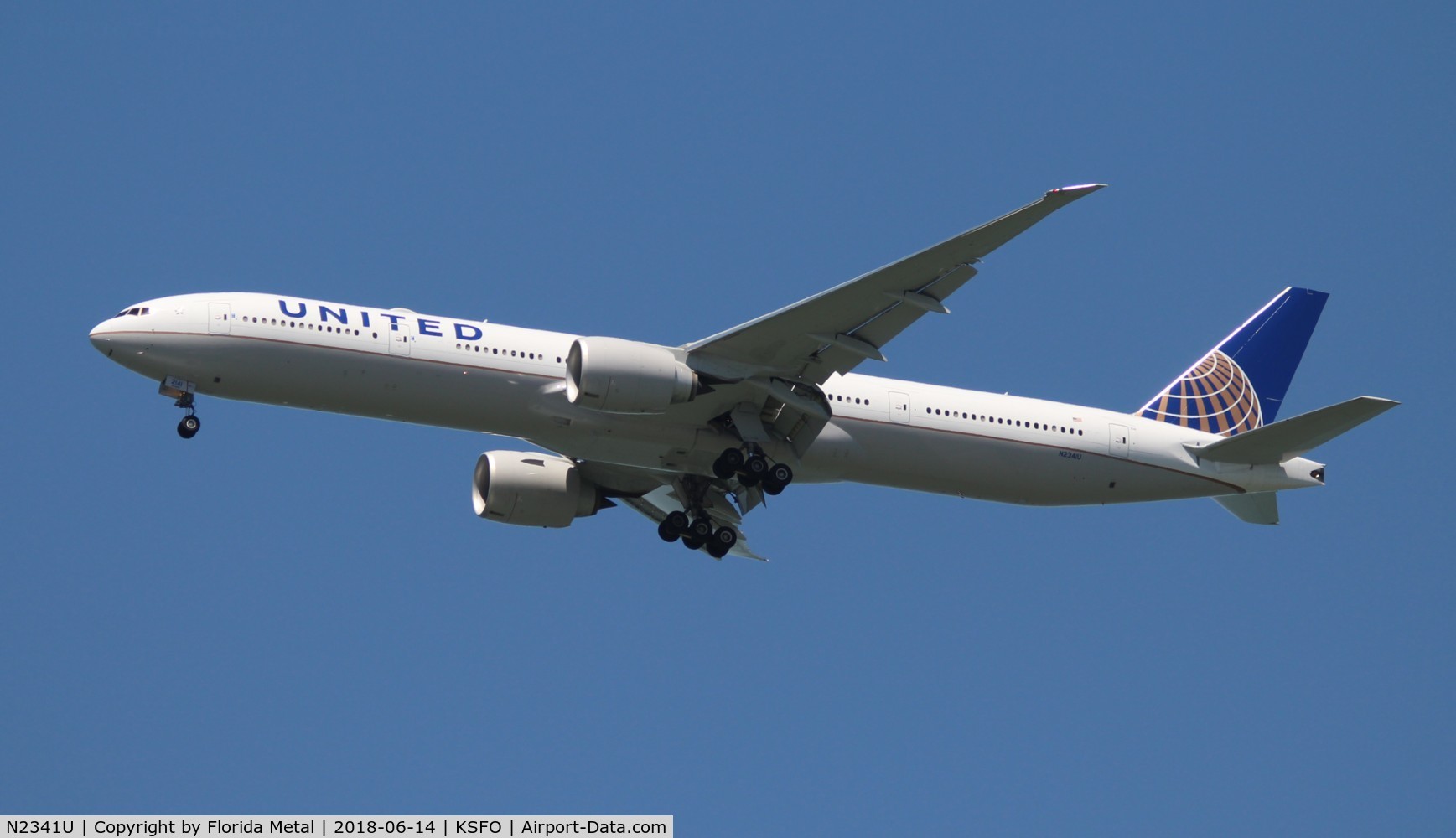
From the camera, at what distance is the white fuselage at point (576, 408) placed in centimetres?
3381

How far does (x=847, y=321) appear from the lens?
34.3 metres

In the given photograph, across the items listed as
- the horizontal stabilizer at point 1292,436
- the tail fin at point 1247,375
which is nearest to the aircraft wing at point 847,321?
the horizontal stabilizer at point 1292,436

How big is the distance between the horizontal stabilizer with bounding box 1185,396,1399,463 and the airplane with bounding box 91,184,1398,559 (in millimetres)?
46

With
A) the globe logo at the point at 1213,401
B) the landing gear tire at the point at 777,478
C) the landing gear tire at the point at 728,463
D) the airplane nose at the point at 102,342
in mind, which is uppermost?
the globe logo at the point at 1213,401

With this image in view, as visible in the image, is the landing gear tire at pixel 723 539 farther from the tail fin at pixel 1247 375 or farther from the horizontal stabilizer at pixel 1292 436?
the horizontal stabilizer at pixel 1292 436

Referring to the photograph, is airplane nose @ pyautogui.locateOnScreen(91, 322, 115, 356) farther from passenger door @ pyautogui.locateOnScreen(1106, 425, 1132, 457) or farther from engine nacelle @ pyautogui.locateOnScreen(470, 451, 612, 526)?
passenger door @ pyautogui.locateOnScreen(1106, 425, 1132, 457)

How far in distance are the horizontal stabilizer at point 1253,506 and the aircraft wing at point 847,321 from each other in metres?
10.3

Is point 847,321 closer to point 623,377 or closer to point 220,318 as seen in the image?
point 623,377

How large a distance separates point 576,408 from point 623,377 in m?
1.52

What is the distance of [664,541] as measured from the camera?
39.7m

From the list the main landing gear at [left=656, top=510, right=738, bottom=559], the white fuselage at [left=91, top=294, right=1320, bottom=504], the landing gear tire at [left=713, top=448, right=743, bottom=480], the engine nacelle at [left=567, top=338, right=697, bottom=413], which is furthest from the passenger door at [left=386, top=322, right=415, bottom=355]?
the main landing gear at [left=656, top=510, right=738, bottom=559]

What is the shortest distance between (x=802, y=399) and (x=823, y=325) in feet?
6.07

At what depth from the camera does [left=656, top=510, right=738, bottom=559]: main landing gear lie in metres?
39.5

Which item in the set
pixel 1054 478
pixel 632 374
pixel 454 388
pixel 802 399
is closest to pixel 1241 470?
pixel 1054 478
